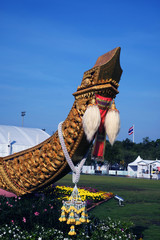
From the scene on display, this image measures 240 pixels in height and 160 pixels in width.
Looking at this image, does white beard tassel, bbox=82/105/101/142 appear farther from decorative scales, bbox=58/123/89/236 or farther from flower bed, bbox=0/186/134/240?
flower bed, bbox=0/186/134/240

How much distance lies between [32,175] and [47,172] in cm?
57

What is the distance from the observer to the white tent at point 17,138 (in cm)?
2612

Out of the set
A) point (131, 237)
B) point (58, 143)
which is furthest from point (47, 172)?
point (131, 237)

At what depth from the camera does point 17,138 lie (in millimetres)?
29266

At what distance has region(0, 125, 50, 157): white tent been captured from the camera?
26125 mm

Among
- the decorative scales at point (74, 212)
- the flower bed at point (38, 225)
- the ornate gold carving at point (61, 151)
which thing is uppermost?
the ornate gold carving at point (61, 151)

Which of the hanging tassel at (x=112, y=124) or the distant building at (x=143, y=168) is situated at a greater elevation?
the hanging tassel at (x=112, y=124)

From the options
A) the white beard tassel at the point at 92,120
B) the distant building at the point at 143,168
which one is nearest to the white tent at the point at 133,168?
the distant building at the point at 143,168

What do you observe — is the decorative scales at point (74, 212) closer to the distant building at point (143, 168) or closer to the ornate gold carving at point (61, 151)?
the ornate gold carving at point (61, 151)

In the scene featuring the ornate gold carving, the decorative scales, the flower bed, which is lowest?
the flower bed

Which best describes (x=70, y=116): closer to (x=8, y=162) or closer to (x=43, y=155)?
(x=43, y=155)

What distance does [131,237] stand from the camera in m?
5.81

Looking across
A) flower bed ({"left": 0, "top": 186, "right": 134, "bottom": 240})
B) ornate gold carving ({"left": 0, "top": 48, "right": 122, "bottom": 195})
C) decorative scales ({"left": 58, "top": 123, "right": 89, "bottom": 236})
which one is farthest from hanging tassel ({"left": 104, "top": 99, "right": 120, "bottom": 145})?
flower bed ({"left": 0, "top": 186, "right": 134, "bottom": 240})

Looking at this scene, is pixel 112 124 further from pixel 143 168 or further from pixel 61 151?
pixel 143 168
